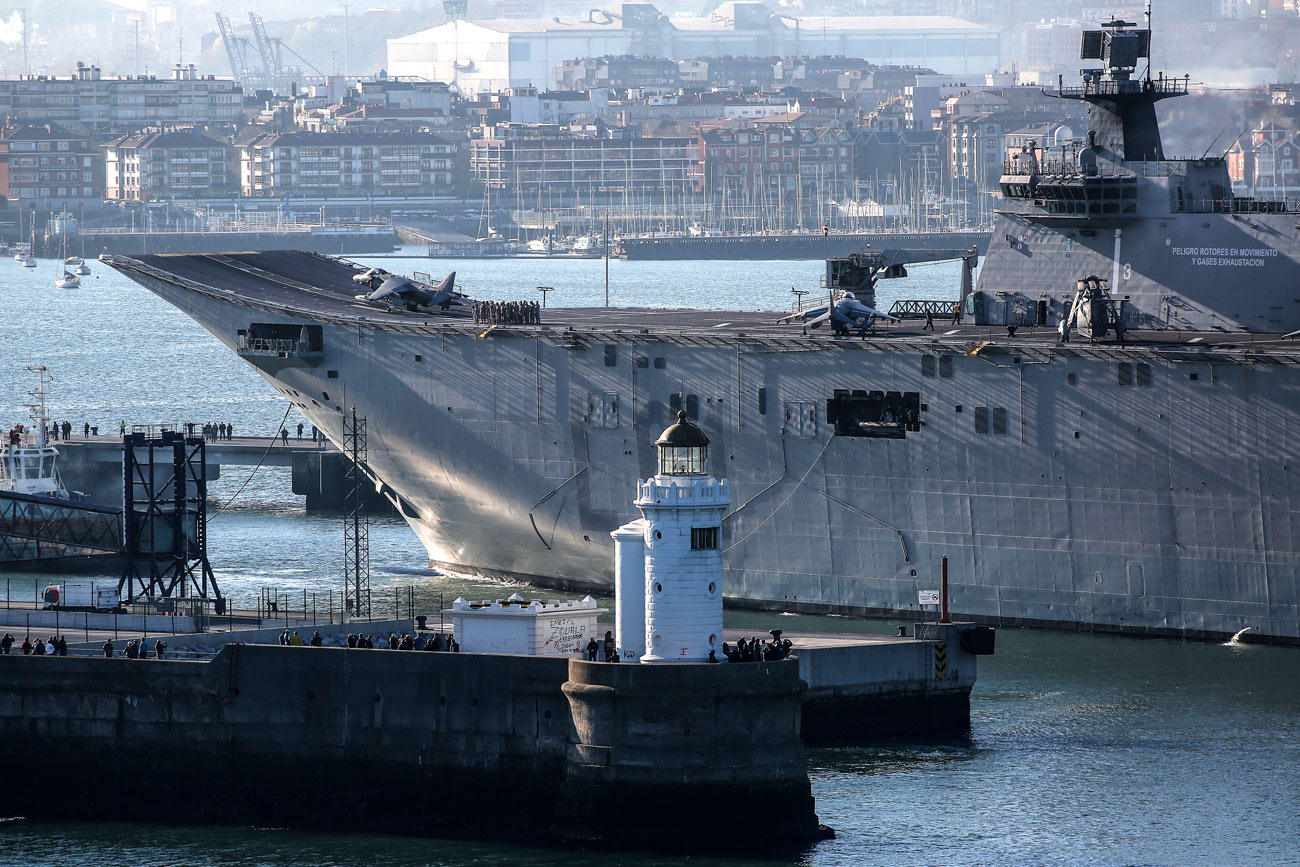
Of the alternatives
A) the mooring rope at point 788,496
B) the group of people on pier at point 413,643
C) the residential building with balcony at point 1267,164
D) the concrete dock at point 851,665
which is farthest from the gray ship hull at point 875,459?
the residential building with balcony at point 1267,164

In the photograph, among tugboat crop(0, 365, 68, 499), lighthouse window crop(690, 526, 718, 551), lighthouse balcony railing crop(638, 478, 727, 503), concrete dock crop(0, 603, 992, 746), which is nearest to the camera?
lighthouse balcony railing crop(638, 478, 727, 503)

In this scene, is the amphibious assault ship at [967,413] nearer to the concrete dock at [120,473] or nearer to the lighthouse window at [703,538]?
the concrete dock at [120,473]

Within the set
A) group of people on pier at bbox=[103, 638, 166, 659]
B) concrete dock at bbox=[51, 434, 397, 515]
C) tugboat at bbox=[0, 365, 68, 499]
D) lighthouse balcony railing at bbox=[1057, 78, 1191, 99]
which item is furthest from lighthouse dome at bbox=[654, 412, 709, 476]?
concrete dock at bbox=[51, 434, 397, 515]

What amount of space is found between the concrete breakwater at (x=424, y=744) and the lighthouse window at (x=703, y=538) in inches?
65.9

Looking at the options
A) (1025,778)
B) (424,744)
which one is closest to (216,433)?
(424,744)

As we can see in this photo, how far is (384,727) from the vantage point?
31844 millimetres

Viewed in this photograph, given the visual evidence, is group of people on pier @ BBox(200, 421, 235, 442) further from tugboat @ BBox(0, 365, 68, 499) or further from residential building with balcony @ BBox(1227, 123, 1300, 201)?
residential building with balcony @ BBox(1227, 123, 1300, 201)

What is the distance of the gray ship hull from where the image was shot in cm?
4244

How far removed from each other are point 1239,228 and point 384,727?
23.8 metres

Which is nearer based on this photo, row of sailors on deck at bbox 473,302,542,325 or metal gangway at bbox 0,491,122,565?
row of sailors on deck at bbox 473,302,542,325

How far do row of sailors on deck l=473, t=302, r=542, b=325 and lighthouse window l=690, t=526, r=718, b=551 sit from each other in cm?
2118

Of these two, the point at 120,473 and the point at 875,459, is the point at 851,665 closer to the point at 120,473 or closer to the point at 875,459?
the point at 875,459

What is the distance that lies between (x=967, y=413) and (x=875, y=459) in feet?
7.36

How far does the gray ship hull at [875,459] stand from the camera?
42.4 m
